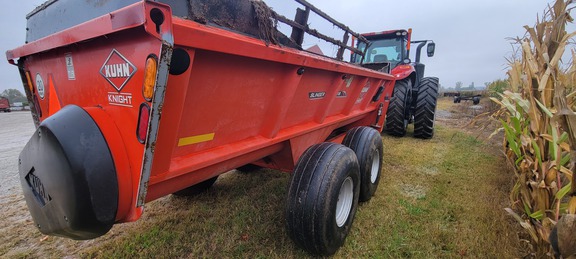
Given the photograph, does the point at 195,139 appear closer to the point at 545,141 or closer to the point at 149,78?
the point at 149,78

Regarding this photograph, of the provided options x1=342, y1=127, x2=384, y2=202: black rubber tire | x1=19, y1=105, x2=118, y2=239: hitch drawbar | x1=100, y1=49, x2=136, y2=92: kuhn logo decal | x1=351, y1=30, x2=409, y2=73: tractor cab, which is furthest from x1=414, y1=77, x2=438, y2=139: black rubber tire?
x1=19, y1=105, x2=118, y2=239: hitch drawbar

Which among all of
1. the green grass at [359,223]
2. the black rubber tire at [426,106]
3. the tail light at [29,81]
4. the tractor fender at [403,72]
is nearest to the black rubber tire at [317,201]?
the green grass at [359,223]

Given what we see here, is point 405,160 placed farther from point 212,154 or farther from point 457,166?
point 212,154

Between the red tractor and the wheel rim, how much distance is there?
3.17 metres

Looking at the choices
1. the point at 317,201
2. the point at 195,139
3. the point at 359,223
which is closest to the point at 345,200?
the point at 359,223

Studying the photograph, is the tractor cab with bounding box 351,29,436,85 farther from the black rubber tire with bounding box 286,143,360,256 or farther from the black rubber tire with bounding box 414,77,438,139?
the black rubber tire with bounding box 286,143,360,256

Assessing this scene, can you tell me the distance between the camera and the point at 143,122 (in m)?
1.15

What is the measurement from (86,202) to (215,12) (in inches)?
45.1

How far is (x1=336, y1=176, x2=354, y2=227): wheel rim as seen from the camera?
2344mm

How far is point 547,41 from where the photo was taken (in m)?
2.10

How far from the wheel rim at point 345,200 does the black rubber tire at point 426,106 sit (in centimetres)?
437

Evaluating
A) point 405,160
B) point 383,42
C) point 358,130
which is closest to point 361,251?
point 358,130

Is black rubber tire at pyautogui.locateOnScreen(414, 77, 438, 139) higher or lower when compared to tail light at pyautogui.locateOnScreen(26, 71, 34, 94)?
lower

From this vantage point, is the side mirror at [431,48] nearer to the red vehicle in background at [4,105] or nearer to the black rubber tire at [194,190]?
the black rubber tire at [194,190]
